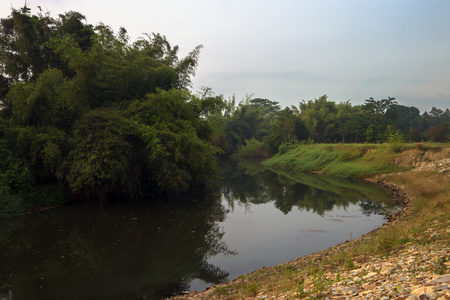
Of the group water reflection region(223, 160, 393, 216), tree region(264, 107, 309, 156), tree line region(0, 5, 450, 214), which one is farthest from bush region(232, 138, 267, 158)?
tree line region(0, 5, 450, 214)

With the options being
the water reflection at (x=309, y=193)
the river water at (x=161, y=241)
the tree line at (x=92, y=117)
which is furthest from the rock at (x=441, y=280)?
the tree line at (x=92, y=117)

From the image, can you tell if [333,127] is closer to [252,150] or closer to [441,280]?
[252,150]

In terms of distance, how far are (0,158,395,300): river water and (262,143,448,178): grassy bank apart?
10.2 metres

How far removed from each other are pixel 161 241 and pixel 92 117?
942 cm

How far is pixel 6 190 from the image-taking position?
16.5 meters

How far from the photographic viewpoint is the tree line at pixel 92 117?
1797 cm

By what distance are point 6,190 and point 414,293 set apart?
58.8 ft

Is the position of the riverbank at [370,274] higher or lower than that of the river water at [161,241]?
higher

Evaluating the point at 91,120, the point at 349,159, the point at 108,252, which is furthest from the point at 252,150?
the point at 108,252

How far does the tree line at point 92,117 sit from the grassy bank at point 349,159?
668 inches

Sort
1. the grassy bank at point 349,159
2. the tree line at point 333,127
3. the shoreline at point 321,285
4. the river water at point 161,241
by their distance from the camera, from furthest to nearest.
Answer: the tree line at point 333,127
the grassy bank at point 349,159
the river water at point 161,241
the shoreline at point 321,285

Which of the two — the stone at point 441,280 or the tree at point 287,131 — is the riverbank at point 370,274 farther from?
the tree at point 287,131

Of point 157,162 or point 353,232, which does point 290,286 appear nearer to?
point 353,232

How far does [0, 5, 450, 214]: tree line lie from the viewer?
18.0 m
